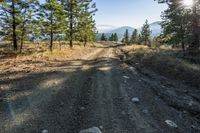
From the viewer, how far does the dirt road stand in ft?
16.9

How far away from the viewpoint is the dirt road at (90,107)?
5.14m

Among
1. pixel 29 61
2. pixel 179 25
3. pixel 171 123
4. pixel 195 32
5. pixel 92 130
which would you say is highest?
pixel 179 25

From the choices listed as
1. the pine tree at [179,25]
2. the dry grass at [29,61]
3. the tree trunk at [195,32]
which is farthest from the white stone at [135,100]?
the pine tree at [179,25]

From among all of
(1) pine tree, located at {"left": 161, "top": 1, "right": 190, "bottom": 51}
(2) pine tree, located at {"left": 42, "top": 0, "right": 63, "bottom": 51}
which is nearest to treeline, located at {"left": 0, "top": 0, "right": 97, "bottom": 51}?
(2) pine tree, located at {"left": 42, "top": 0, "right": 63, "bottom": 51}

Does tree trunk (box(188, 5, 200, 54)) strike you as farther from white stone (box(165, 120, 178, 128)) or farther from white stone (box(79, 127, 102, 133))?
white stone (box(79, 127, 102, 133))

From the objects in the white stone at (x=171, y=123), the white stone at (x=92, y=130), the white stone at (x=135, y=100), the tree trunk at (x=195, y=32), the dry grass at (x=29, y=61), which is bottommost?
the white stone at (x=171, y=123)

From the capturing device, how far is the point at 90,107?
20.9ft

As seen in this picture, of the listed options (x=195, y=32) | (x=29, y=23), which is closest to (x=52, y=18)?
(x=29, y=23)

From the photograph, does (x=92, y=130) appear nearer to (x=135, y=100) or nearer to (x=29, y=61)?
(x=135, y=100)

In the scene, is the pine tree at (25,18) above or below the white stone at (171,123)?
above

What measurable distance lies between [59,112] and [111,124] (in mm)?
1492

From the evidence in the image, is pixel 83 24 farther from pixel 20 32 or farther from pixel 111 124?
pixel 111 124

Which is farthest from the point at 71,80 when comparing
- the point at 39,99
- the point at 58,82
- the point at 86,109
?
the point at 86,109

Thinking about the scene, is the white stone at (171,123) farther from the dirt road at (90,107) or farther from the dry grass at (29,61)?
the dry grass at (29,61)
